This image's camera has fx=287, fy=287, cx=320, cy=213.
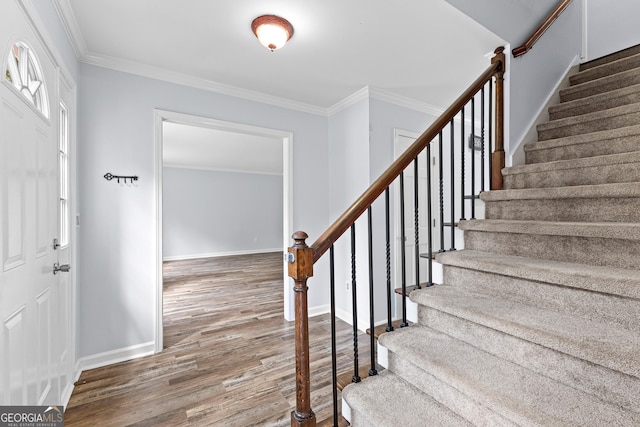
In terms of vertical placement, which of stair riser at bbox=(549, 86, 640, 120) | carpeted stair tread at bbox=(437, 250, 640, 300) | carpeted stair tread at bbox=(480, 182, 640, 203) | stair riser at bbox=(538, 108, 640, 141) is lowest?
carpeted stair tread at bbox=(437, 250, 640, 300)

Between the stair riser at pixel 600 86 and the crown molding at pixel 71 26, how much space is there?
12.6 feet

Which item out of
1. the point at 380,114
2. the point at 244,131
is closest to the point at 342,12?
the point at 380,114

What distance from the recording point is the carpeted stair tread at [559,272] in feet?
3.66

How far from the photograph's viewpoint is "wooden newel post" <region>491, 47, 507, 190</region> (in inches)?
87.0

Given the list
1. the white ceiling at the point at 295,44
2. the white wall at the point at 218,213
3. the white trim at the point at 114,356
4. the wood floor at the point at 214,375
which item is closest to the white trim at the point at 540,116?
the white ceiling at the point at 295,44

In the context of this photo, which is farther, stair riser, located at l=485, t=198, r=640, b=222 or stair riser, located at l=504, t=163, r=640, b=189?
stair riser, located at l=504, t=163, r=640, b=189

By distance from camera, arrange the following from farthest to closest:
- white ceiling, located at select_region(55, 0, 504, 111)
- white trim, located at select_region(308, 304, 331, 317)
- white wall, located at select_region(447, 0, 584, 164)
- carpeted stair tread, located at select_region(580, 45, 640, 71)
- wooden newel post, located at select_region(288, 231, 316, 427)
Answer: white trim, located at select_region(308, 304, 331, 317) < carpeted stair tread, located at select_region(580, 45, 640, 71) < white wall, located at select_region(447, 0, 584, 164) < white ceiling, located at select_region(55, 0, 504, 111) < wooden newel post, located at select_region(288, 231, 316, 427)

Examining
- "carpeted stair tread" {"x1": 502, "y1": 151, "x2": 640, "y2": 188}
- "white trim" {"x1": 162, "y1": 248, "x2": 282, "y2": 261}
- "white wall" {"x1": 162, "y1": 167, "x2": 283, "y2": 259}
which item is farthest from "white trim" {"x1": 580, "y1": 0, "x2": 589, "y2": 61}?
"white trim" {"x1": 162, "y1": 248, "x2": 282, "y2": 261}

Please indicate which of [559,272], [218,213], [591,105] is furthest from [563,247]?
[218,213]

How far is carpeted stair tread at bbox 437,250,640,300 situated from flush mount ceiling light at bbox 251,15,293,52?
1.85 m

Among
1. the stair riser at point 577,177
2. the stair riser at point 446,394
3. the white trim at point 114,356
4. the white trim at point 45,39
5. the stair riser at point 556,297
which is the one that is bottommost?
the white trim at point 114,356

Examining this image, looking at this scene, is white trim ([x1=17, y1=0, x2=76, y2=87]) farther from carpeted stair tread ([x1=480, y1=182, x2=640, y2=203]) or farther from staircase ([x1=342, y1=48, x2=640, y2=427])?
carpeted stair tread ([x1=480, y1=182, x2=640, y2=203])

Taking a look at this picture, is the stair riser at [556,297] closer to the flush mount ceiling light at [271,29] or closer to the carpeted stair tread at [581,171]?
the carpeted stair tread at [581,171]

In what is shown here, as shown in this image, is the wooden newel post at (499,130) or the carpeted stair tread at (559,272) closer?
the carpeted stair tread at (559,272)
